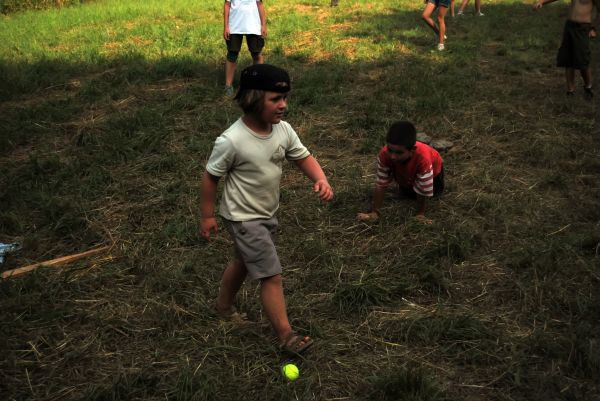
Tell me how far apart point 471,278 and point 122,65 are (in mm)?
6569

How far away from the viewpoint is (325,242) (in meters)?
3.82

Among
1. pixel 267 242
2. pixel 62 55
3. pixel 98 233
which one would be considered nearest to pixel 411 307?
pixel 267 242

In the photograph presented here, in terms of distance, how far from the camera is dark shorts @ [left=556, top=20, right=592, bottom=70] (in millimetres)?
6168

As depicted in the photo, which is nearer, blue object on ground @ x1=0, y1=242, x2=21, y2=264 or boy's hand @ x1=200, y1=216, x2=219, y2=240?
boy's hand @ x1=200, y1=216, x2=219, y2=240

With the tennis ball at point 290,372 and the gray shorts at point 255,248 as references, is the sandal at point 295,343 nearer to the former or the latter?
the tennis ball at point 290,372

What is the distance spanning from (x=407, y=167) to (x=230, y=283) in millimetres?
1737

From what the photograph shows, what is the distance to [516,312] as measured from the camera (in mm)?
3027

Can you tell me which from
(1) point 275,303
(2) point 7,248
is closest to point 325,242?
(1) point 275,303

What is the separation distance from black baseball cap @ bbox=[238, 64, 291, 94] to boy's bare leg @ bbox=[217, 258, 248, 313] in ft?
3.06

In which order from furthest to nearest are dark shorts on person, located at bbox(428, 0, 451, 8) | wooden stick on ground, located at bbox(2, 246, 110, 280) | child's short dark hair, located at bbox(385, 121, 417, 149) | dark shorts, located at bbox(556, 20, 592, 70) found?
dark shorts on person, located at bbox(428, 0, 451, 8) < dark shorts, located at bbox(556, 20, 592, 70) < child's short dark hair, located at bbox(385, 121, 417, 149) < wooden stick on ground, located at bbox(2, 246, 110, 280)

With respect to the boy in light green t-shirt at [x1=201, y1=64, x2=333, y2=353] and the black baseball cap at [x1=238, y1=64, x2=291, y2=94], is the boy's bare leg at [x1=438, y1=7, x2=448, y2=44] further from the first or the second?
the black baseball cap at [x1=238, y1=64, x2=291, y2=94]

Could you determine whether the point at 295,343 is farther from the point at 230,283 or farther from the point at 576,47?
the point at 576,47

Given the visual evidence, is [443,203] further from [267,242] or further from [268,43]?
[268,43]

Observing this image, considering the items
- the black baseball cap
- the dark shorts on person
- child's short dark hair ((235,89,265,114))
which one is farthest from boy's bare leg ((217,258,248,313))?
the dark shorts on person
